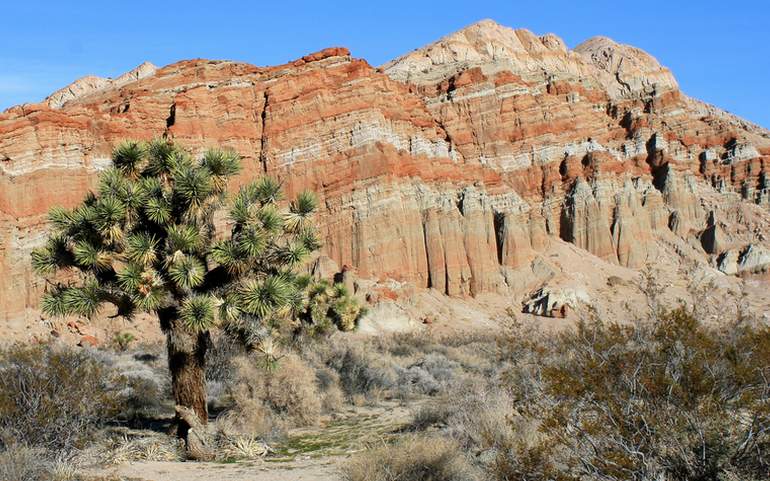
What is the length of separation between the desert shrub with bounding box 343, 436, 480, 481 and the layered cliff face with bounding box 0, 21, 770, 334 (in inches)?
1572

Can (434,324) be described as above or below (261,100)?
below

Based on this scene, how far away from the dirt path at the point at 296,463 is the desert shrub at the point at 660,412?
3.95 meters

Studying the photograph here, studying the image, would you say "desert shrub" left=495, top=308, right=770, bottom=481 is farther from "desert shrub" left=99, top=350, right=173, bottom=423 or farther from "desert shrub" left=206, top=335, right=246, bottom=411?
"desert shrub" left=206, top=335, right=246, bottom=411

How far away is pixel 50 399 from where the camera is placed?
418 inches

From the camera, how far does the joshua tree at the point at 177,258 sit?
1259 cm

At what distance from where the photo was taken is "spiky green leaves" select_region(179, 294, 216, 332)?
485 inches

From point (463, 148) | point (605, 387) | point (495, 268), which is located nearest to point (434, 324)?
point (495, 268)

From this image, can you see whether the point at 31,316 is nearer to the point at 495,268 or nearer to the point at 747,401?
the point at 495,268

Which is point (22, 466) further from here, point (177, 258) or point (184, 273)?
point (177, 258)

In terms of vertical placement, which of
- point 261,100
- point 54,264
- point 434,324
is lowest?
point 434,324

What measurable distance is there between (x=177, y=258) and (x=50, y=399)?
10.8 ft

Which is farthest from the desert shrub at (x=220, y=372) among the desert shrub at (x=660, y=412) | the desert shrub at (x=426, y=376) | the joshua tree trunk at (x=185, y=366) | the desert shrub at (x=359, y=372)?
the desert shrub at (x=660, y=412)

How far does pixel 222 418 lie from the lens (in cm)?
1389

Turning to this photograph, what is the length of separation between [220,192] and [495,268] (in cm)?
4301
